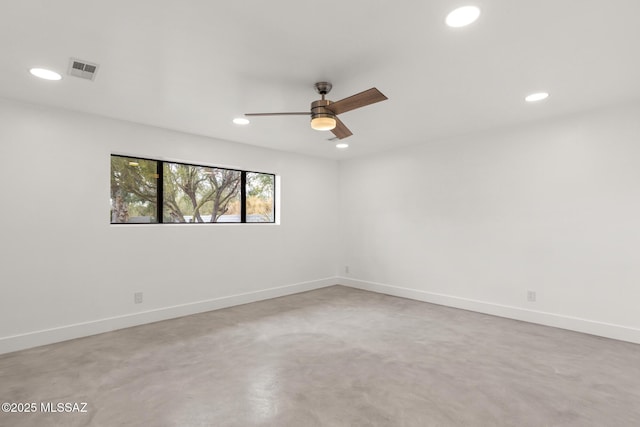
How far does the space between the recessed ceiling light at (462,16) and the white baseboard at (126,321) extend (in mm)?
4053

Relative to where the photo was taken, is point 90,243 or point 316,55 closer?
point 316,55

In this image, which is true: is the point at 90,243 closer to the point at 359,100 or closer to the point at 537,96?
the point at 359,100

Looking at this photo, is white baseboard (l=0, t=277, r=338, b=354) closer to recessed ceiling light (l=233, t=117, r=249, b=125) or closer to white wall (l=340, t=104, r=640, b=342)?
white wall (l=340, t=104, r=640, b=342)

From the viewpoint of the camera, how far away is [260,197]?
5125 millimetres

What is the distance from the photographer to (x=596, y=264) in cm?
337

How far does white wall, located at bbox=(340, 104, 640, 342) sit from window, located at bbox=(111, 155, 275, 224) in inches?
79.5

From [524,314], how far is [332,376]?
2715 millimetres

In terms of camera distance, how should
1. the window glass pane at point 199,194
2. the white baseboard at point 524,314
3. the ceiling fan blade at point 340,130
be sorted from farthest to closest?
1. the window glass pane at point 199,194
2. the white baseboard at point 524,314
3. the ceiling fan blade at point 340,130

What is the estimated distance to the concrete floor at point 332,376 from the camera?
196 cm

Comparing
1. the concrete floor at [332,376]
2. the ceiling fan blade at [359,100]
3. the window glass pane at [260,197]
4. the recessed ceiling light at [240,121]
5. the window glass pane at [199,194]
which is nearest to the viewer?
the concrete floor at [332,376]

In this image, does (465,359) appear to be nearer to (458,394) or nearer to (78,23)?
(458,394)

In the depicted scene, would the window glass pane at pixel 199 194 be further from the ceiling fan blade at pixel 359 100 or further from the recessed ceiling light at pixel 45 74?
the ceiling fan blade at pixel 359 100

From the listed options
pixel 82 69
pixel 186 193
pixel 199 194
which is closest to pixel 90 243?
pixel 186 193

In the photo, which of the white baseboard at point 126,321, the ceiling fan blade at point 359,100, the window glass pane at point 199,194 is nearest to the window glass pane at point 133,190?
the window glass pane at point 199,194
